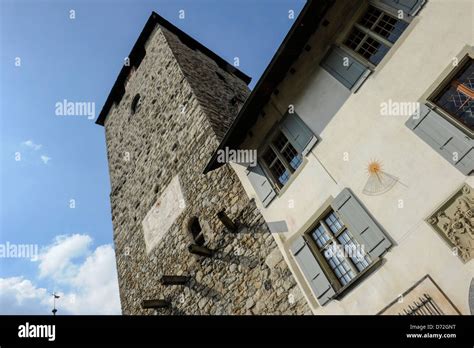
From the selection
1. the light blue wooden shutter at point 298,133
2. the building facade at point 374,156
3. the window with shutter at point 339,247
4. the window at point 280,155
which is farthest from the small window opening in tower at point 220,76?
the window with shutter at point 339,247

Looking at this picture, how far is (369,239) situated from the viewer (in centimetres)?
454

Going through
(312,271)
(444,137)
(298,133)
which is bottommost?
(312,271)

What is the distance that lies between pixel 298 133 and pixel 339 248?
2.11 meters

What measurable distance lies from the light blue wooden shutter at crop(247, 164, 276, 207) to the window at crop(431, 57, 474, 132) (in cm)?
302

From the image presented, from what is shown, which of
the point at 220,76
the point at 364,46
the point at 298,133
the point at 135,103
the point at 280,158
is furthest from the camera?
the point at 135,103

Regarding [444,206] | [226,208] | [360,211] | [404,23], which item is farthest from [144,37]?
[444,206]

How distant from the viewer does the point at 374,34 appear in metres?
5.13

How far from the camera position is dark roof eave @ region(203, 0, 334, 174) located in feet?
18.3

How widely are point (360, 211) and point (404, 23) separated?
2.79 meters

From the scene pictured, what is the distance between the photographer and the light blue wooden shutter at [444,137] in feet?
12.5

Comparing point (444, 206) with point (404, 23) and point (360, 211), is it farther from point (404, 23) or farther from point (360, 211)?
point (404, 23)

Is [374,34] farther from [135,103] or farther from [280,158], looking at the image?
[135,103]

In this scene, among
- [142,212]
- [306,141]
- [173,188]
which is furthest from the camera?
[142,212]

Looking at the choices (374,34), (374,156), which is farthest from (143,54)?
(374,156)
